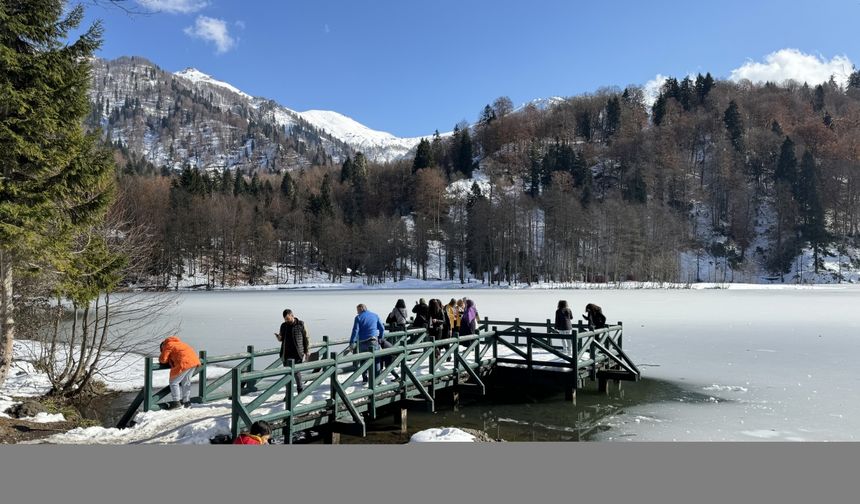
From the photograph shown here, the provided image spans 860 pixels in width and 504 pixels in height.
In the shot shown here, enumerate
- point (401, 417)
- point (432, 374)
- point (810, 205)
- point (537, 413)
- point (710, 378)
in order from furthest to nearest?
1. point (810, 205)
2. point (710, 378)
3. point (432, 374)
4. point (537, 413)
5. point (401, 417)

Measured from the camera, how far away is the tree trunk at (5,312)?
32.8 feet

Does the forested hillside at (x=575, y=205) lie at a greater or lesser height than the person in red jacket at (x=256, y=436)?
greater

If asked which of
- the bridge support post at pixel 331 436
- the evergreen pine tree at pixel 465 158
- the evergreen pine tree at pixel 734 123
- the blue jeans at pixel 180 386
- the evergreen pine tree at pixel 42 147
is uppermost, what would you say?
the evergreen pine tree at pixel 734 123

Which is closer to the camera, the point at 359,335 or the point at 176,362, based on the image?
the point at 176,362

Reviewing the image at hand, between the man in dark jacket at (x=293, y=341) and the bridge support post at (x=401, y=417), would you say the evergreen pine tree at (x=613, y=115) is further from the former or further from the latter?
the man in dark jacket at (x=293, y=341)

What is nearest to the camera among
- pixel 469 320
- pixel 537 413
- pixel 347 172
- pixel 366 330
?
pixel 366 330

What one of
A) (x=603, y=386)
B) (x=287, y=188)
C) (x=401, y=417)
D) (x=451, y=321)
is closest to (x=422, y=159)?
(x=287, y=188)

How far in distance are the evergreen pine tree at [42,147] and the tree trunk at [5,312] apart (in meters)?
0.01

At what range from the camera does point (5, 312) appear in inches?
402

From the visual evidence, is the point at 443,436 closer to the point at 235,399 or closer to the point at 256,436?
the point at 256,436

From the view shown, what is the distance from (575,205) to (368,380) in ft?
236

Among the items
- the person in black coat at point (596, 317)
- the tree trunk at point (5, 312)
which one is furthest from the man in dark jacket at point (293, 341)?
the person in black coat at point (596, 317)

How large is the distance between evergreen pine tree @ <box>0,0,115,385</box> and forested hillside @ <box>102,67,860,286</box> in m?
51.9

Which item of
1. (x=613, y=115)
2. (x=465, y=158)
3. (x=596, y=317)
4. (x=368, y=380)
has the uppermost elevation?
(x=613, y=115)
